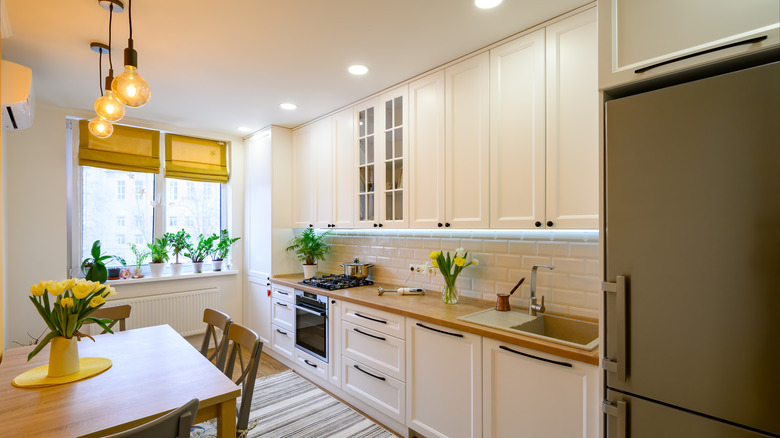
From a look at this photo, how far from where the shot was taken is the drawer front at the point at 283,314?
361 centimetres

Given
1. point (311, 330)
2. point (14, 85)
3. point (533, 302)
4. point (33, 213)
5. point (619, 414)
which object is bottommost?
point (311, 330)

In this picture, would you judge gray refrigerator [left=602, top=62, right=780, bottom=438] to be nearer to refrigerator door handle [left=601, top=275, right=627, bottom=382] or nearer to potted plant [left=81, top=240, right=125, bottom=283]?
refrigerator door handle [left=601, top=275, right=627, bottom=382]

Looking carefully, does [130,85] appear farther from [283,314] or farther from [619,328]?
[283,314]

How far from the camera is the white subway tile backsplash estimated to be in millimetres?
2115

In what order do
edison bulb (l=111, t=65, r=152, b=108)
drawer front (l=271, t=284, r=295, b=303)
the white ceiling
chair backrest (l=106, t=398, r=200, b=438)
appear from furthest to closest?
drawer front (l=271, t=284, r=295, b=303) → the white ceiling → edison bulb (l=111, t=65, r=152, b=108) → chair backrest (l=106, t=398, r=200, b=438)

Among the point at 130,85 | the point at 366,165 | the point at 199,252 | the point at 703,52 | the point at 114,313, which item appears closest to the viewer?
the point at 703,52

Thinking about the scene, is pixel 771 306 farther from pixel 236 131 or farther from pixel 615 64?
pixel 236 131

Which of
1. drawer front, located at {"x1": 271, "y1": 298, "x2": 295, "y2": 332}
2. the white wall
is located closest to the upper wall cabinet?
drawer front, located at {"x1": 271, "y1": 298, "x2": 295, "y2": 332}

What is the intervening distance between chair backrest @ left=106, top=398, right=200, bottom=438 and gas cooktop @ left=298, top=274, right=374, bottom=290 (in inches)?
78.5

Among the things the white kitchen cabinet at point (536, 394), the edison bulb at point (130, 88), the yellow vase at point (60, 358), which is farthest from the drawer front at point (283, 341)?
the edison bulb at point (130, 88)

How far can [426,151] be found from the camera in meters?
2.66

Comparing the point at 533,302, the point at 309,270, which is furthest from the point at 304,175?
the point at 533,302

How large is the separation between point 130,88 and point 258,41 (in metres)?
0.92

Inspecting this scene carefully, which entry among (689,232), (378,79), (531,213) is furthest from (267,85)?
(689,232)
